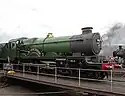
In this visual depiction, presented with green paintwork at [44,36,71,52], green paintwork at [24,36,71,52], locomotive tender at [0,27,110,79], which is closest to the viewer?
locomotive tender at [0,27,110,79]

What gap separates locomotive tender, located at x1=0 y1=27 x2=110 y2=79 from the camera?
12867mm

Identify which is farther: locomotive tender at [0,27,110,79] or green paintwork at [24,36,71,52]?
green paintwork at [24,36,71,52]

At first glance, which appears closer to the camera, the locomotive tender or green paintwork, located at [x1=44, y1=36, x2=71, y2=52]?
the locomotive tender

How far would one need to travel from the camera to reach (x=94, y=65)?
484 inches

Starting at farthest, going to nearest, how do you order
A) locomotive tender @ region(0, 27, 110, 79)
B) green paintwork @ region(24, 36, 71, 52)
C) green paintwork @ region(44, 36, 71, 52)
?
1. green paintwork @ region(24, 36, 71, 52)
2. green paintwork @ region(44, 36, 71, 52)
3. locomotive tender @ region(0, 27, 110, 79)

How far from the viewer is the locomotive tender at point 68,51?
1287 cm

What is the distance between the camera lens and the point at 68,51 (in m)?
14.3

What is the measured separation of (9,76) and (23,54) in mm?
2879

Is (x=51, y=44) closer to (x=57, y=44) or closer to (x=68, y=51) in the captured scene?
(x=57, y=44)

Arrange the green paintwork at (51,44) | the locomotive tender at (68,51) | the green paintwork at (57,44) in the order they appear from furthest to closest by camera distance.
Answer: the green paintwork at (51,44) < the green paintwork at (57,44) < the locomotive tender at (68,51)

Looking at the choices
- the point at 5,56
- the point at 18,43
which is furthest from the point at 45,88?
the point at 5,56

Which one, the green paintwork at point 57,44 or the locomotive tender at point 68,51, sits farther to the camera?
the green paintwork at point 57,44

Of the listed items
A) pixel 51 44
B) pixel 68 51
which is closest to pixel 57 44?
pixel 51 44

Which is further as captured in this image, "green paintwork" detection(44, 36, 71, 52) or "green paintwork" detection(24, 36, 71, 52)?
"green paintwork" detection(24, 36, 71, 52)
